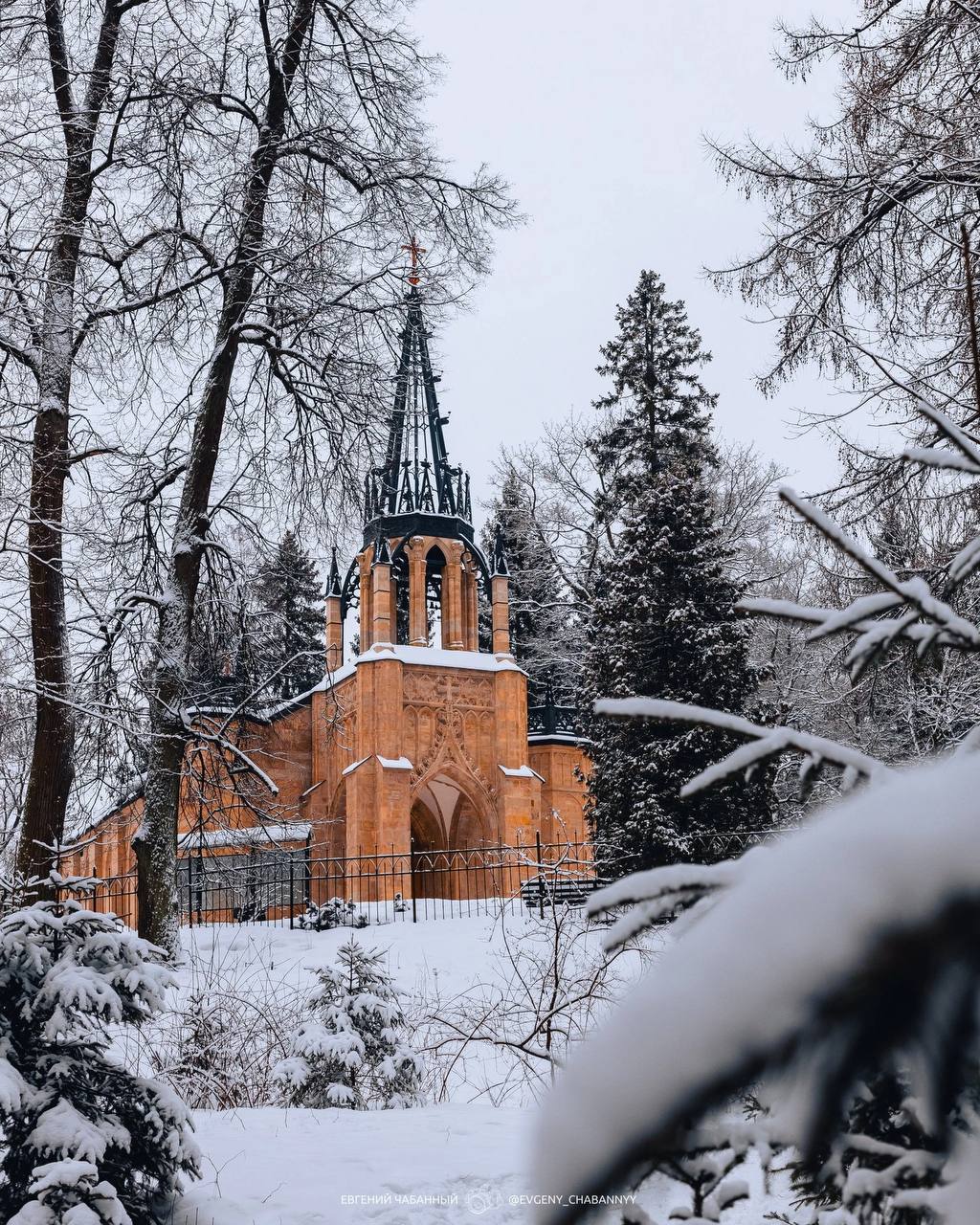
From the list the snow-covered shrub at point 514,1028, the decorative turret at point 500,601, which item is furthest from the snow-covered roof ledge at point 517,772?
the snow-covered shrub at point 514,1028

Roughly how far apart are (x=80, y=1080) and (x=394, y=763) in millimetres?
23136

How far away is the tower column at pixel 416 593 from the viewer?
2803 cm

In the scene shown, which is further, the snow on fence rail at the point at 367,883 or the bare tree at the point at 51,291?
the snow on fence rail at the point at 367,883

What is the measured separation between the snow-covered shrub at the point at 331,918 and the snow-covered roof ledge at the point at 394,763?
952 cm

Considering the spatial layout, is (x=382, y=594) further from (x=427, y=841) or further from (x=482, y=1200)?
(x=482, y=1200)

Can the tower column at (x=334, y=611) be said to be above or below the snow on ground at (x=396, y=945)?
above

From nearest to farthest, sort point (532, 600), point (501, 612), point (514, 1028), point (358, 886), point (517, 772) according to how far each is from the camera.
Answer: point (514, 1028) < point (358, 886) < point (517, 772) < point (501, 612) < point (532, 600)

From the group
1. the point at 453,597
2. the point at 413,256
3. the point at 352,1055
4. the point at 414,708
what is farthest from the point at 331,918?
the point at 453,597

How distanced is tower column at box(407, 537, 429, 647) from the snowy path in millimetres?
22095

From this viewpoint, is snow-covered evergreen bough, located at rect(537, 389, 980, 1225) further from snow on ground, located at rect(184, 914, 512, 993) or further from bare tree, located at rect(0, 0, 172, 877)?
snow on ground, located at rect(184, 914, 512, 993)

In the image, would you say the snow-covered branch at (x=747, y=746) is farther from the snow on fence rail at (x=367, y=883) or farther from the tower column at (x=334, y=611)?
the tower column at (x=334, y=611)

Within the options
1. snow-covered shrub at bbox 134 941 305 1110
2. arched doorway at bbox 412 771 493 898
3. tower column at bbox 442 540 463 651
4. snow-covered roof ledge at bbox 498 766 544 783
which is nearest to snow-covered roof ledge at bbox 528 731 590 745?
arched doorway at bbox 412 771 493 898

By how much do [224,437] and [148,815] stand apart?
13.3 feet

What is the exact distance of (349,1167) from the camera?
4.93 metres
